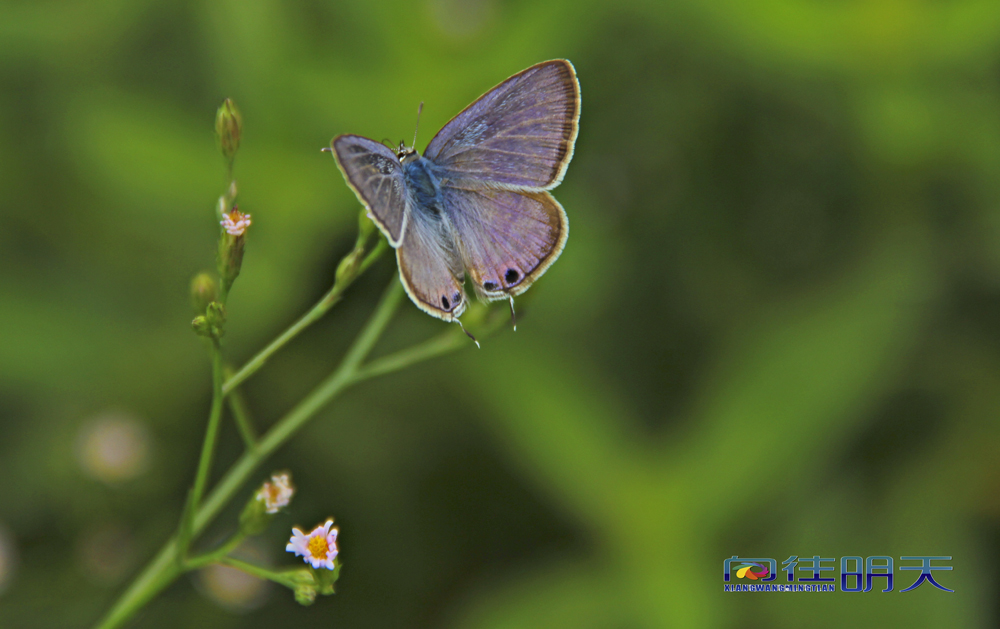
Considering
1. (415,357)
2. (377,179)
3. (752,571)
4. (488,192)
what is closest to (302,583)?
(415,357)

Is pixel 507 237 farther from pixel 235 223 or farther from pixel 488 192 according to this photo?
pixel 235 223

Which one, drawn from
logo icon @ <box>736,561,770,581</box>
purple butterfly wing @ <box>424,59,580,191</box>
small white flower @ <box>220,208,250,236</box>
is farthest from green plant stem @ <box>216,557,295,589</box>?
logo icon @ <box>736,561,770,581</box>

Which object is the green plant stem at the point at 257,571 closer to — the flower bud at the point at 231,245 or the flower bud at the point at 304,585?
the flower bud at the point at 304,585

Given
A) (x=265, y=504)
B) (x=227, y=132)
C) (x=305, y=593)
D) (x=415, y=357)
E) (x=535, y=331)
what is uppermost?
(x=535, y=331)

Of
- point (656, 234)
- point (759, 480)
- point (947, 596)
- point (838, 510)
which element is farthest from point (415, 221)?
point (947, 596)

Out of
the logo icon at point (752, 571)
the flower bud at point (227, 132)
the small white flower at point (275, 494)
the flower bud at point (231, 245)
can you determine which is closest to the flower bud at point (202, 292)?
the flower bud at point (231, 245)

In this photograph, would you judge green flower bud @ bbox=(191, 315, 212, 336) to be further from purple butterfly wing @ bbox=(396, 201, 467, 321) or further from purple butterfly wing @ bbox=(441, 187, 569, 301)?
purple butterfly wing @ bbox=(441, 187, 569, 301)
